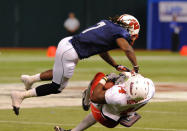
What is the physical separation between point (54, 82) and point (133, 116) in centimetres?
180

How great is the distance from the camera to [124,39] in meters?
9.23

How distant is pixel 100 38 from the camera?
941cm

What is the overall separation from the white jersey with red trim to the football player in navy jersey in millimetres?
945

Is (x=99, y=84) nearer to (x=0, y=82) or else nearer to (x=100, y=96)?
(x=100, y=96)

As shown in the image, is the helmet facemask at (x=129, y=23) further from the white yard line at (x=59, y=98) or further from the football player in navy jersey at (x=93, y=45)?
the white yard line at (x=59, y=98)

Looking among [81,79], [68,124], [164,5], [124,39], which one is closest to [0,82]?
[81,79]

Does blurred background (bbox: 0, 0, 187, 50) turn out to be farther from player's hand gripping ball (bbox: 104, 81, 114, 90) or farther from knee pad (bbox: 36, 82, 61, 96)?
player's hand gripping ball (bbox: 104, 81, 114, 90)

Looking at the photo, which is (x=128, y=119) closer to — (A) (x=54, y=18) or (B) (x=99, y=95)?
(B) (x=99, y=95)

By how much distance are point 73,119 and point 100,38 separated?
182 cm

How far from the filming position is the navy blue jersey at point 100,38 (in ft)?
30.5

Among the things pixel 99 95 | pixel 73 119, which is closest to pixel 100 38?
pixel 99 95

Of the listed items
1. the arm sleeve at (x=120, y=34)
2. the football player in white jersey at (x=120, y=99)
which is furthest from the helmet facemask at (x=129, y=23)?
the football player in white jersey at (x=120, y=99)

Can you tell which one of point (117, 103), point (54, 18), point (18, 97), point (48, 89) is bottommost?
point (54, 18)

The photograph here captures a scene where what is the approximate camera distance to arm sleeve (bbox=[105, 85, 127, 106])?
26.5ft
